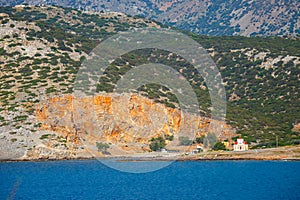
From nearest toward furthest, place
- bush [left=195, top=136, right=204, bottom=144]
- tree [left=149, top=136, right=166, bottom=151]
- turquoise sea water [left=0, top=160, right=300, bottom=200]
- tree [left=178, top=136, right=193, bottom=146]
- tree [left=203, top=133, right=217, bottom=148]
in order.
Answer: turquoise sea water [left=0, top=160, right=300, bottom=200] → tree [left=149, top=136, right=166, bottom=151] → tree [left=178, top=136, right=193, bottom=146] → bush [left=195, top=136, right=204, bottom=144] → tree [left=203, top=133, right=217, bottom=148]

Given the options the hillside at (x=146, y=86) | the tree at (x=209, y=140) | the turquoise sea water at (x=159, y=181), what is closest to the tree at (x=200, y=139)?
the tree at (x=209, y=140)

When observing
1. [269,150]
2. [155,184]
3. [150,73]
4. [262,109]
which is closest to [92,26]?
[150,73]

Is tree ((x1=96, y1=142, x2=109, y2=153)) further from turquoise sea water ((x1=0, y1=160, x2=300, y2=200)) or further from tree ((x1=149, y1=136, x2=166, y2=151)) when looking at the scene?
tree ((x1=149, y1=136, x2=166, y2=151))

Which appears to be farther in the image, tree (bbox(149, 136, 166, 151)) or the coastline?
tree (bbox(149, 136, 166, 151))

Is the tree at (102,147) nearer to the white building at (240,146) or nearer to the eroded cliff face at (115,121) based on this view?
the eroded cliff face at (115,121)

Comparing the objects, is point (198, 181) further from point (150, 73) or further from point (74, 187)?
point (150, 73)

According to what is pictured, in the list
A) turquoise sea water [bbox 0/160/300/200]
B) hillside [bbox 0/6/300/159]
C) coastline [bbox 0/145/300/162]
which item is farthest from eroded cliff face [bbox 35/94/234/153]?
turquoise sea water [bbox 0/160/300/200]

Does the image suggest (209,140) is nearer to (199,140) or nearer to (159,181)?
(199,140)
